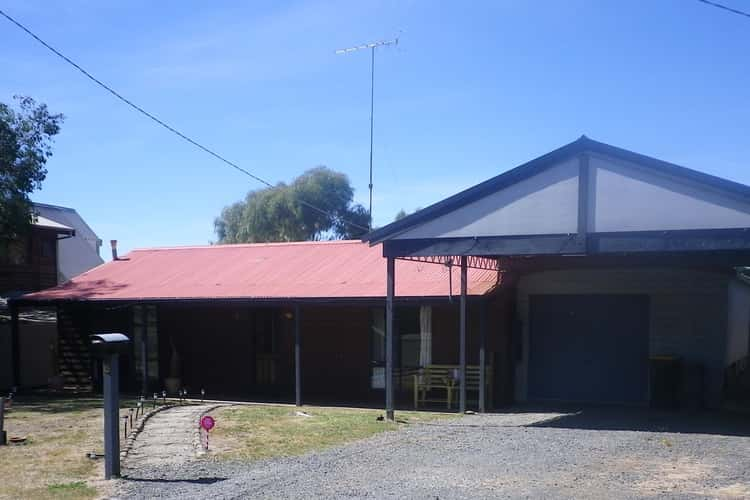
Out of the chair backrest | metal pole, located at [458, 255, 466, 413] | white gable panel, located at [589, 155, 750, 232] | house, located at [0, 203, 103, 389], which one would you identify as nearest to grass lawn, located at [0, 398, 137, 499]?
house, located at [0, 203, 103, 389]

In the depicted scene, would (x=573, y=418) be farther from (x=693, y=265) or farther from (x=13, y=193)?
(x=13, y=193)

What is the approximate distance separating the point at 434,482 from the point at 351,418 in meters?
6.08

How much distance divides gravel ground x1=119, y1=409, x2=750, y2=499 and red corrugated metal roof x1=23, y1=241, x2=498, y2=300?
458cm

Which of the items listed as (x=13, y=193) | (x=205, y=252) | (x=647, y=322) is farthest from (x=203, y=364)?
→ (x=647, y=322)

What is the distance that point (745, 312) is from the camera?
1756cm

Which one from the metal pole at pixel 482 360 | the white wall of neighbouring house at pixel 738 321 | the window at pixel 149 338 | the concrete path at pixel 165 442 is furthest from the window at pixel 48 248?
the white wall of neighbouring house at pixel 738 321

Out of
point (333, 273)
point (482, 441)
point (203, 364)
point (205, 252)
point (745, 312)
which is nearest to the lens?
point (482, 441)

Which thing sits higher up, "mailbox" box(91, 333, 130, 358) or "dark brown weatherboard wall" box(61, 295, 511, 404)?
"mailbox" box(91, 333, 130, 358)

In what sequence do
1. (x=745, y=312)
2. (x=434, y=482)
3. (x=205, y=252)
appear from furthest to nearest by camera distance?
(x=205, y=252) < (x=745, y=312) < (x=434, y=482)

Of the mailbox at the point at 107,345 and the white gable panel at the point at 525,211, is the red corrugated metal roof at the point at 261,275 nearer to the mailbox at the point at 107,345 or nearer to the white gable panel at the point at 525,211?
the white gable panel at the point at 525,211

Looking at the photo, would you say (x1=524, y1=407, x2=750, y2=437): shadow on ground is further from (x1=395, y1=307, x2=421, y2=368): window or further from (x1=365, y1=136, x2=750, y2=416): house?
(x1=395, y1=307, x2=421, y2=368): window

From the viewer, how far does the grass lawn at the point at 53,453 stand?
28.2 feet

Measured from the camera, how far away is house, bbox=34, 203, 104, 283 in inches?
1549

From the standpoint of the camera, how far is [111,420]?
355 inches
